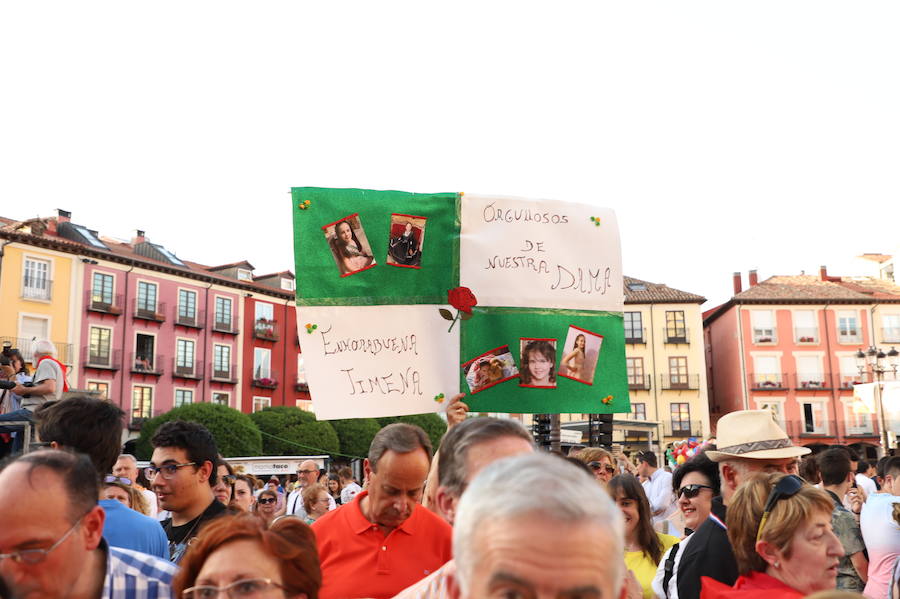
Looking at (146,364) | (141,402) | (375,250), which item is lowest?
(375,250)

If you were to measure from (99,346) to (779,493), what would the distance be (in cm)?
4556

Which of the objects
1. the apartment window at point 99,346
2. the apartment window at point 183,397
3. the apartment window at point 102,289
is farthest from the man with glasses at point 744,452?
the apartment window at point 183,397

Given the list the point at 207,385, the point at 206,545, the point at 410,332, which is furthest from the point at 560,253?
the point at 207,385

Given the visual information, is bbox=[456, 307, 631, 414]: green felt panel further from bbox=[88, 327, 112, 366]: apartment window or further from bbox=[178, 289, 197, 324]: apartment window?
bbox=[178, 289, 197, 324]: apartment window

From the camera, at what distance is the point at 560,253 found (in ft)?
17.7

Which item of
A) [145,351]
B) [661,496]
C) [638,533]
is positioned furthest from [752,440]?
[145,351]

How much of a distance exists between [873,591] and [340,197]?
4.50 metres

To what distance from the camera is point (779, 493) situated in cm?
348

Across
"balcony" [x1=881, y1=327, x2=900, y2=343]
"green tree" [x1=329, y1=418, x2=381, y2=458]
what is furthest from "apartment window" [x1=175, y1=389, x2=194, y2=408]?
"balcony" [x1=881, y1=327, x2=900, y2=343]

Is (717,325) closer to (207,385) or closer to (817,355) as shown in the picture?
(817,355)

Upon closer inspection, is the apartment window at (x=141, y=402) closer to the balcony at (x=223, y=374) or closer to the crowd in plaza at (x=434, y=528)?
the balcony at (x=223, y=374)

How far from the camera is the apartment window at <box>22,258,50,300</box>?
138ft

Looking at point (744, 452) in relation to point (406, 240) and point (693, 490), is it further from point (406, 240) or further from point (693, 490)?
point (406, 240)

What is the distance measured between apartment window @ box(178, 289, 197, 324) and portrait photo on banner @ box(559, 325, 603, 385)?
46331mm
